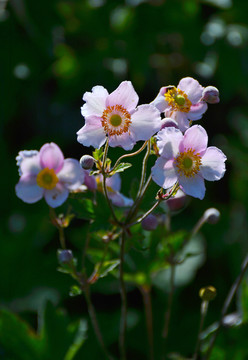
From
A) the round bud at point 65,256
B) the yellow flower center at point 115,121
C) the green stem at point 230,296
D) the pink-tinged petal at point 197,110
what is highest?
the yellow flower center at point 115,121

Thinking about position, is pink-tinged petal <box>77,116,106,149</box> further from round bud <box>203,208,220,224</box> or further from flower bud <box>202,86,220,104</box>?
round bud <box>203,208,220,224</box>

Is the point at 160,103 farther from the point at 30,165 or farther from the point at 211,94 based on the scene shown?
the point at 30,165

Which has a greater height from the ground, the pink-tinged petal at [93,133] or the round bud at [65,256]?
the pink-tinged petal at [93,133]

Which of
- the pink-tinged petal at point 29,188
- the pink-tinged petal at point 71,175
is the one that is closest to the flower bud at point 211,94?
the pink-tinged petal at point 71,175

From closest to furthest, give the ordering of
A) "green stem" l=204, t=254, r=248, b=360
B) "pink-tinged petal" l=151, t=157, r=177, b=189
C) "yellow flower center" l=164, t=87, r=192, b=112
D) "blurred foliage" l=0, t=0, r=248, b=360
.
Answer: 1. "pink-tinged petal" l=151, t=157, r=177, b=189
2. "yellow flower center" l=164, t=87, r=192, b=112
3. "green stem" l=204, t=254, r=248, b=360
4. "blurred foliage" l=0, t=0, r=248, b=360

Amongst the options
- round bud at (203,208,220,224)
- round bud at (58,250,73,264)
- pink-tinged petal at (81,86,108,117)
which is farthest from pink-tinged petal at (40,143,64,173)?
round bud at (203,208,220,224)

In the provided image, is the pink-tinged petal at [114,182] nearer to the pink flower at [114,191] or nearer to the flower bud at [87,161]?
the pink flower at [114,191]
